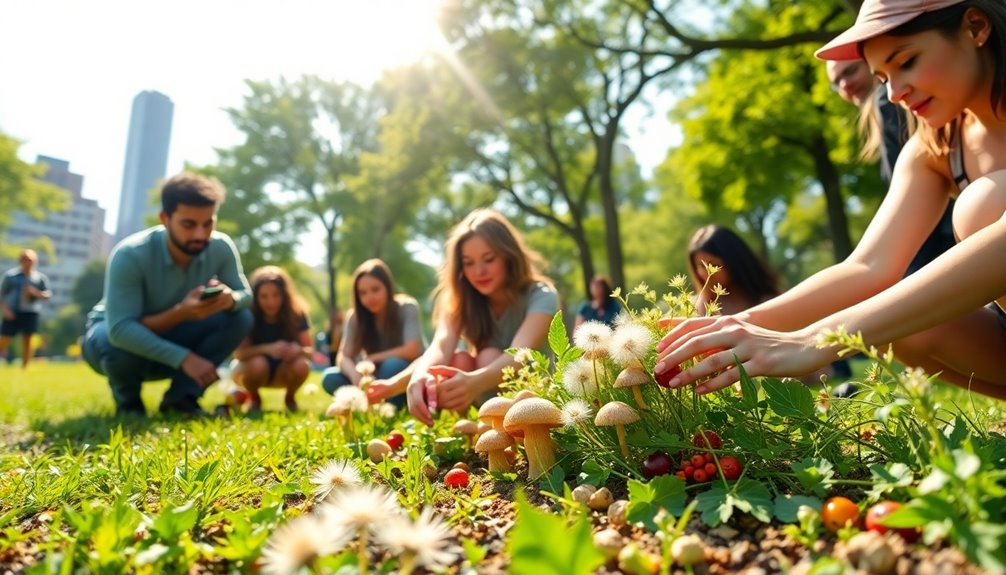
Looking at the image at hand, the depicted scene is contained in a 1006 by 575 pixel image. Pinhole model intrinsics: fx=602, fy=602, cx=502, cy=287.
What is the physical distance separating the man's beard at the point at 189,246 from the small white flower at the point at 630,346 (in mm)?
4061

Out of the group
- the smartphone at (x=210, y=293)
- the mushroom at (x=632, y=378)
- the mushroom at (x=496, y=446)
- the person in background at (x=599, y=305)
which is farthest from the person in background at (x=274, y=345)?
the person in background at (x=599, y=305)

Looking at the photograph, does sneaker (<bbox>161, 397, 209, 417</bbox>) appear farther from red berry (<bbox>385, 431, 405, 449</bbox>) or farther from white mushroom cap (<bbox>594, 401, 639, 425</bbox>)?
white mushroom cap (<bbox>594, 401, 639, 425</bbox>)

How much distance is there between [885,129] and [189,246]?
473 centimetres

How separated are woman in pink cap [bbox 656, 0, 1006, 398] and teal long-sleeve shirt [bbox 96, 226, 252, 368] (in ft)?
12.8

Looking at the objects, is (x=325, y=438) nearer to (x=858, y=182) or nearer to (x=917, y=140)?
(x=917, y=140)

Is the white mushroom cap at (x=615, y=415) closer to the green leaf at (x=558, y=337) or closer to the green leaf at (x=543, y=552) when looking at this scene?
the green leaf at (x=558, y=337)

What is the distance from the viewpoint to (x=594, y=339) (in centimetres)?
169

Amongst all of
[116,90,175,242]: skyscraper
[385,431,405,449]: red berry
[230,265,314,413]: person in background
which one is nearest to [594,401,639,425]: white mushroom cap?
[385,431,405,449]: red berry

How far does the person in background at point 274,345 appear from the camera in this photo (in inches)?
225

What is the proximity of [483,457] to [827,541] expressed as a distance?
1230 mm

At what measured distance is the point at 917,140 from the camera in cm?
223

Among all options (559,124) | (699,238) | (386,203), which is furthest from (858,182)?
(386,203)

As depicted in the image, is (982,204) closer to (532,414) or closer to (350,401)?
(532,414)

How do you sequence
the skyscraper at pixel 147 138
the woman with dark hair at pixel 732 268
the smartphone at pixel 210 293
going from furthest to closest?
the skyscraper at pixel 147 138 → the woman with dark hair at pixel 732 268 → the smartphone at pixel 210 293
